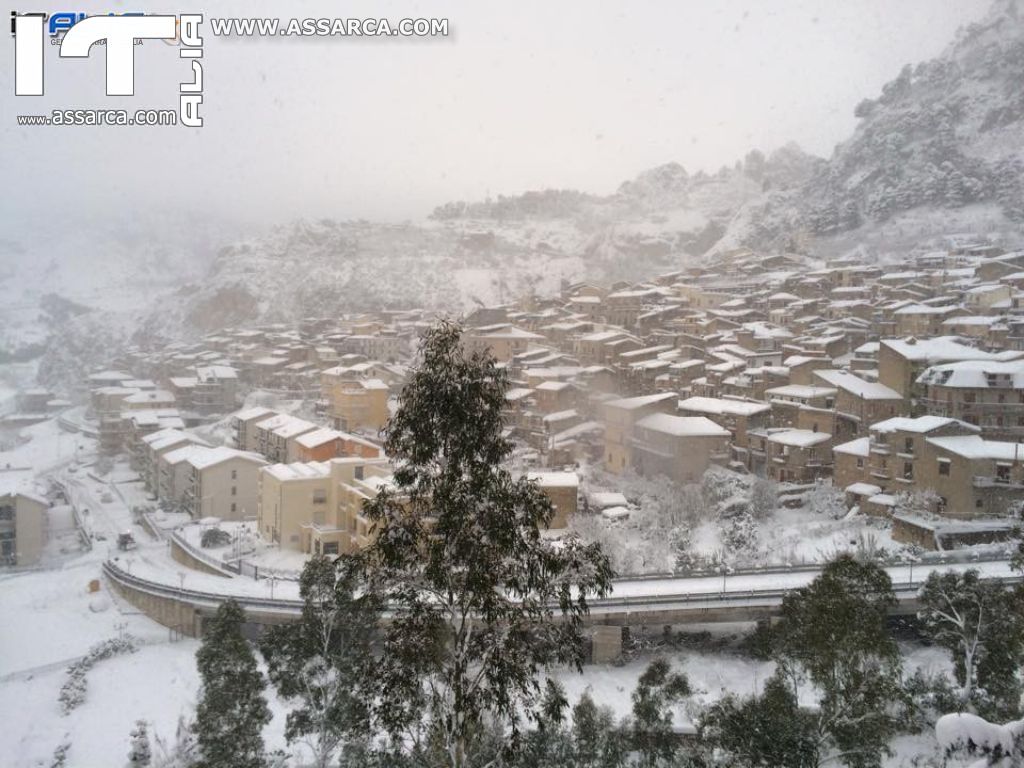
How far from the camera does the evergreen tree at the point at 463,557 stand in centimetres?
352

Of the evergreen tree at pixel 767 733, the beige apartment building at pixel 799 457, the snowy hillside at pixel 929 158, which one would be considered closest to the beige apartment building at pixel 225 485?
the beige apartment building at pixel 799 457

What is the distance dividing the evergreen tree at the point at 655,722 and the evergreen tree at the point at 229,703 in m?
3.59

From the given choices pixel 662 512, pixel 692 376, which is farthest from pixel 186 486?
pixel 692 376

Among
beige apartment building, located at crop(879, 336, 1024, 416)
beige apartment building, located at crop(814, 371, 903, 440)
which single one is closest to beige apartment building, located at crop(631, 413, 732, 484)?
beige apartment building, located at crop(814, 371, 903, 440)

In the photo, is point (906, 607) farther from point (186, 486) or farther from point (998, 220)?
point (998, 220)

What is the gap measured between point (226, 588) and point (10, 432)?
19.5m

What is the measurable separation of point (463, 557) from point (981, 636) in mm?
6525

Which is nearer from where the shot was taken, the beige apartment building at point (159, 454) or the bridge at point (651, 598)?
the bridge at point (651, 598)

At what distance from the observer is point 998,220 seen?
29828mm

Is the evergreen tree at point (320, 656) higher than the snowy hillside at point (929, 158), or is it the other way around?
the snowy hillside at point (929, 158)

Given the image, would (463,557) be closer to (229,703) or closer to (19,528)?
(229,703)

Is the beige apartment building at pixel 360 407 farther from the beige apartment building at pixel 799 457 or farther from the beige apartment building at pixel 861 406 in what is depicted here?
the beige apartment building at pixel 861 406

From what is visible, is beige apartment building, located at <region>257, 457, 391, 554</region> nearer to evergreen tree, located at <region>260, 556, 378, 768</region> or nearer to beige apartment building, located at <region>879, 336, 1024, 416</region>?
evergreen tree, located at <region>260, 556, 378, 768</region>

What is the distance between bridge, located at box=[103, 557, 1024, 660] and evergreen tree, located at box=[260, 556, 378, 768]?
121 inches
